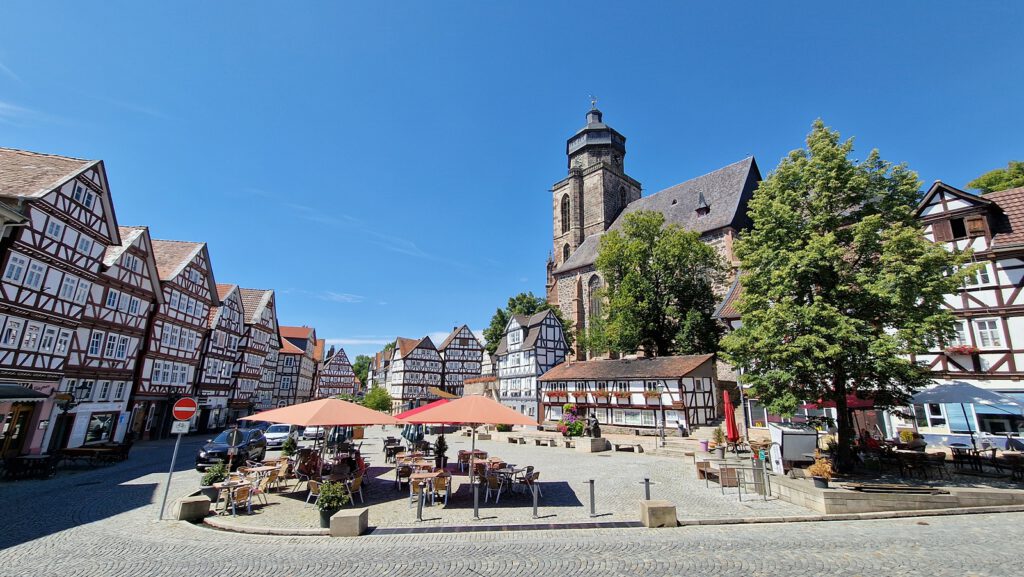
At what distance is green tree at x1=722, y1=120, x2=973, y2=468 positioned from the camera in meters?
12.3

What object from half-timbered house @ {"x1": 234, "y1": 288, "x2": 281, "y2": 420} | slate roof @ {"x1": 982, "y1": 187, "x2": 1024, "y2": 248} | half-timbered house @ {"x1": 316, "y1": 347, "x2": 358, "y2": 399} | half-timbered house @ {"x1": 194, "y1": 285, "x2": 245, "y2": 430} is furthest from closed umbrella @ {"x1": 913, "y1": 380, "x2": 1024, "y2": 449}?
half-timbered house @ {"x1": 316, "y1": 347, "x2": 358, "y2": 399}

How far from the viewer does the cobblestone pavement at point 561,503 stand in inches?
385

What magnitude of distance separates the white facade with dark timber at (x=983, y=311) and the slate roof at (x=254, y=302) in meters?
44.5

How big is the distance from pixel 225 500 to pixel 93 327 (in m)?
17.8

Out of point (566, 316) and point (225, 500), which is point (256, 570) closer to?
point (225, 500)

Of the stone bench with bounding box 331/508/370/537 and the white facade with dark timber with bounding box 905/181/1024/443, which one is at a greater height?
the white facade with dark timber with bounding box 905/181/1024/443

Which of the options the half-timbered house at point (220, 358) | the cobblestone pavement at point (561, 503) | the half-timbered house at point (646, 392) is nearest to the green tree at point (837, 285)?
the cobblestone pavement at point (561, 503)

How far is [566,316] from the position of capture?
50.0 m

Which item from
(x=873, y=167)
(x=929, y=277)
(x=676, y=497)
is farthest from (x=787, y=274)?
(x=676, y=497)

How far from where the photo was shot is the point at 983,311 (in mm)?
17734

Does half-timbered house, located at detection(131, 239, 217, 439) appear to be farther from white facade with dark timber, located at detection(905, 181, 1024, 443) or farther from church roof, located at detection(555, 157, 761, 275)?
white facade with dark timber, located at detection(905, 181, 1024, 443)

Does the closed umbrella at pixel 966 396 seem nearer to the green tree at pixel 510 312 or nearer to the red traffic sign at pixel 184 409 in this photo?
the red traffic sign at pixel 184 409

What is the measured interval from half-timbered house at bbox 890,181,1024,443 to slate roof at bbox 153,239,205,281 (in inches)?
1511

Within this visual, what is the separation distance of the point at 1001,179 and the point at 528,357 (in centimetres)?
3634
